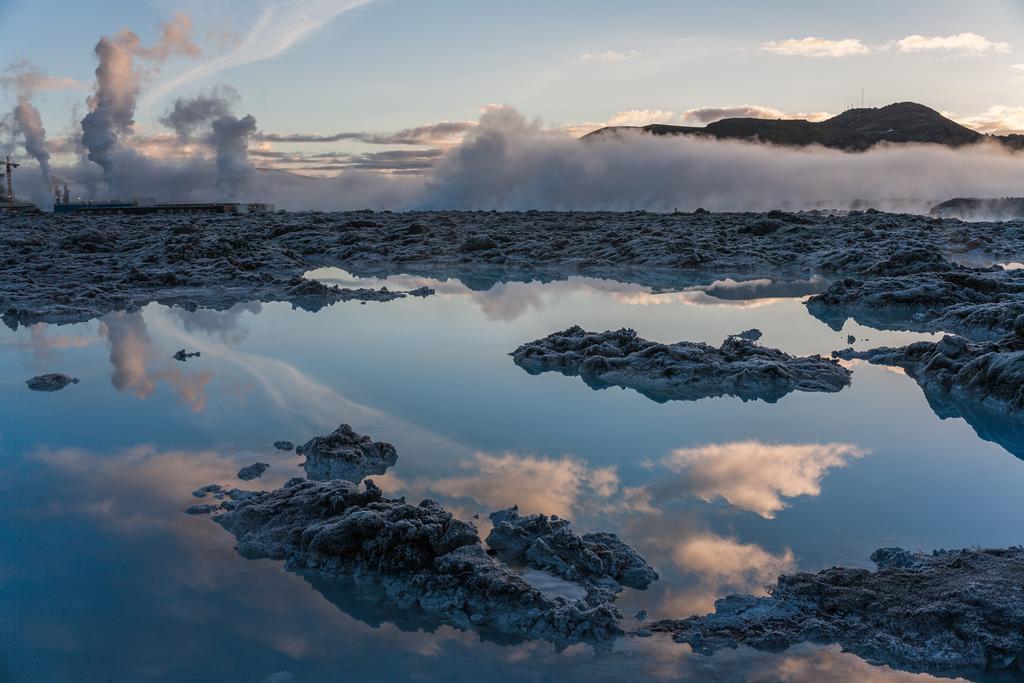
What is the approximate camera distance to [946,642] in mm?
3703

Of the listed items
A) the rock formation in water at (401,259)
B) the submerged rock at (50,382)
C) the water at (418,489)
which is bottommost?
the water at (418,489)

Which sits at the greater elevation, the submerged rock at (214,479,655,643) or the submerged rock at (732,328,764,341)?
the submerged rock at (732,328,764,341)

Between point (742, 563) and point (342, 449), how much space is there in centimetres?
328

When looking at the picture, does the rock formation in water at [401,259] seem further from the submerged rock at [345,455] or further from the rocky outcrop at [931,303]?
the submerged rock at [345,455]

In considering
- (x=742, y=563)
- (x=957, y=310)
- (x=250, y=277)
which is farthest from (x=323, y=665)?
(x=250, y=277)

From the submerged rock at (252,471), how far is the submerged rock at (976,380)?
6289 millimetres

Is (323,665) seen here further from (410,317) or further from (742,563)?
(410,317)

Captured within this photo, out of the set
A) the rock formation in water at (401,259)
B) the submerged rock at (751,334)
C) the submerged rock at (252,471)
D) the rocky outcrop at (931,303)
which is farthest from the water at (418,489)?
the rock formation in water at (401,259)

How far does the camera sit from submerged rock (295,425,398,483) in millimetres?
6168

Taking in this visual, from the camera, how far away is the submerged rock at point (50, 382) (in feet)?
29.5

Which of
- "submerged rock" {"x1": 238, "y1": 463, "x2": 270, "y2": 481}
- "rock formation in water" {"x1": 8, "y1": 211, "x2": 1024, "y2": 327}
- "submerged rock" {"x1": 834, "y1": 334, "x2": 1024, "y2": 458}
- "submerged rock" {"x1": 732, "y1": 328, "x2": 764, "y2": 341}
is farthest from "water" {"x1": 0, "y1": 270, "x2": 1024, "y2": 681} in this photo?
"rock formation in water" {"x1": 8, "y1": 211, "x2": 1024, "y2": 327}

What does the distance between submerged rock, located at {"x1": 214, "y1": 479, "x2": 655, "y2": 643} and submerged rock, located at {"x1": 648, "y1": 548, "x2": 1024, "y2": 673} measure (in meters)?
0.47

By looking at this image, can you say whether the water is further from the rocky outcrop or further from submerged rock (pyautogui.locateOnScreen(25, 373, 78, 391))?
the rocky outcrop

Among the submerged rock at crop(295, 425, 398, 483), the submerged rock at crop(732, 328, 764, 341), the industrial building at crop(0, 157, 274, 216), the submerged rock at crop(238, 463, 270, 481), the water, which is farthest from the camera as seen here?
the industrial building at crop(0, 157, 274, 216)
